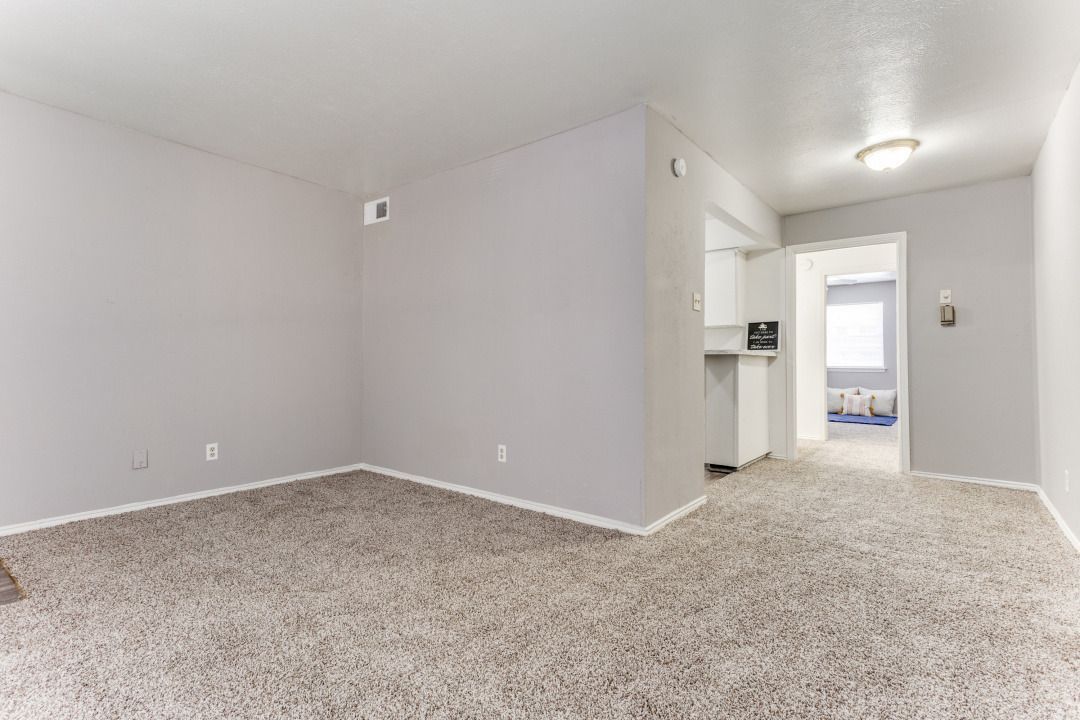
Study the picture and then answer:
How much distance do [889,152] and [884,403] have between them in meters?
6.27

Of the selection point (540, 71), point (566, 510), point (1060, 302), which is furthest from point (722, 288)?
point (540, 71)

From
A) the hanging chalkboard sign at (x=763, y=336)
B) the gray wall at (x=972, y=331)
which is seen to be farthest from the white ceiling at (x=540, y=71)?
the hanging chalkboard sign at (x=763, y=336)

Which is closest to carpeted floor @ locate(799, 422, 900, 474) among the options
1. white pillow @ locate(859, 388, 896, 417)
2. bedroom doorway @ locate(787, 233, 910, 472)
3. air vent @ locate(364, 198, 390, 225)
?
bedroom doorway @ locate(787, 233, 910, 472)

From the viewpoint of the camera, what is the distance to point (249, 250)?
3783 mm

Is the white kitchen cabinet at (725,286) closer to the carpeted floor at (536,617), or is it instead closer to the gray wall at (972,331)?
the gray wall at (972,331)

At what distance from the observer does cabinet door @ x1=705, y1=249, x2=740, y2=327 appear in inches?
198

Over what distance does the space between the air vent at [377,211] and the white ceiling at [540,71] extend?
2.55 ft

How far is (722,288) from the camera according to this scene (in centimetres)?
514

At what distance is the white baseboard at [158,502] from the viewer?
111 inches

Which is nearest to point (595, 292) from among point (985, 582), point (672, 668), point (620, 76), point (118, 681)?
point (620, 76)

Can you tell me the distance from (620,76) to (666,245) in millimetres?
924

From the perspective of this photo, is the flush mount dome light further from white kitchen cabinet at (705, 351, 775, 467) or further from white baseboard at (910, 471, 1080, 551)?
white baseboard at (910, 471, 1080, 551)

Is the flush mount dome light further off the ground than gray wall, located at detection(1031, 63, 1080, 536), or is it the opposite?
the flush mount dome light

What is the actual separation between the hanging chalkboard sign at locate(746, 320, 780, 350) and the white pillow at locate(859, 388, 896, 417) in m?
4.66
